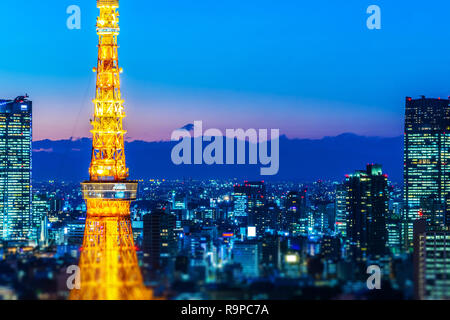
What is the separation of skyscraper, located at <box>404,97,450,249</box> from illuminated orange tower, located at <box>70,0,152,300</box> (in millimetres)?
13496

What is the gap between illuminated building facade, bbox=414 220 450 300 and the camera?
23.1ft

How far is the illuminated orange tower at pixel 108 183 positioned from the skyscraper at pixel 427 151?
1350 centimetres

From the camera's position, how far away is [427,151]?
23922 millimetres

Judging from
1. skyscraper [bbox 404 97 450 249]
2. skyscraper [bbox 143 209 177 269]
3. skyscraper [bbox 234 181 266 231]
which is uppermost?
skyscraper [bbox 404 97 450 249]

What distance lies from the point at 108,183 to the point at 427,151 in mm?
16082

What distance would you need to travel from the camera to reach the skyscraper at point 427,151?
22312 millimetres

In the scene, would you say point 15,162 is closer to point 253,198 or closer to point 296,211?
point 253,198

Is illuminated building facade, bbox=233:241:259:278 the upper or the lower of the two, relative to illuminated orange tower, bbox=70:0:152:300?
lower

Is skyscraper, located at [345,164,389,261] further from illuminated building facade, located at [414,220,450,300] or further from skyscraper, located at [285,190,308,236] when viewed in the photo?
illuminated building facade, located at [414,220,450,300]

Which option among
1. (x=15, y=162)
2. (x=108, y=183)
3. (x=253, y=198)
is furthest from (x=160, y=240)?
(x=15, y=162)

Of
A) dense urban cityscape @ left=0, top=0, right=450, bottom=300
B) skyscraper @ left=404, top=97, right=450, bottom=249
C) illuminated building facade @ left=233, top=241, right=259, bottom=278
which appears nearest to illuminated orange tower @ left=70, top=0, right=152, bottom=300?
dense urban cityscape @ left=0, top=0, right=450, bottom=300

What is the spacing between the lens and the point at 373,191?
21.8m

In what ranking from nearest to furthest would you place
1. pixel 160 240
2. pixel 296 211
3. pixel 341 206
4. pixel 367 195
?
pixel 160 240, pixel 367 195, pixel 341 206, pixel 296 211
